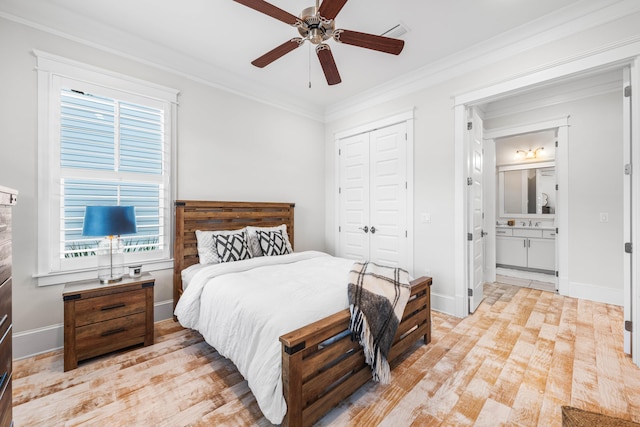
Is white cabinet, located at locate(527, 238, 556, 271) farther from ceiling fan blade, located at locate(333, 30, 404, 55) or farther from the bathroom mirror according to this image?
ceiling fan blade, located at locate(333, 30, 404, 55)

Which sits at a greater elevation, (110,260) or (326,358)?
(110,260)

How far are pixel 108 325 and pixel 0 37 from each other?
2.46m

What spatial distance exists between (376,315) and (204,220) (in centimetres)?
228

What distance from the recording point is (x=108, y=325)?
223cm

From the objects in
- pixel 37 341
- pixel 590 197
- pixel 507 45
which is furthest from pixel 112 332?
pixel 590 197

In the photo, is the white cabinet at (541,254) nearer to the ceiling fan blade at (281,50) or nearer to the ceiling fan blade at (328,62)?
the ceiling fan blade at (328,62)

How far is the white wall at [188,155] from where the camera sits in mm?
2263

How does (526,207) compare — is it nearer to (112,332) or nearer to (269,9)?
(269,9)

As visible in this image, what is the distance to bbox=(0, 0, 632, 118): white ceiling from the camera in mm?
2311

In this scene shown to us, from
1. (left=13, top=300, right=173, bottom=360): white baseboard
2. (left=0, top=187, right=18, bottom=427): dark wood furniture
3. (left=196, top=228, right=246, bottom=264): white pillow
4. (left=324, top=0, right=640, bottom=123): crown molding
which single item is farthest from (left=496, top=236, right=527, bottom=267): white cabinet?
(left=13, top=300, right=173, bottom=360): white baseboard

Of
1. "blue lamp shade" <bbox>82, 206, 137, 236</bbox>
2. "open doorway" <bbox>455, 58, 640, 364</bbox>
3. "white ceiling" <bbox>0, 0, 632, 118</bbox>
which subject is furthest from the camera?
"open doorway" <bbox>455, 58, 640, 364</bbox>

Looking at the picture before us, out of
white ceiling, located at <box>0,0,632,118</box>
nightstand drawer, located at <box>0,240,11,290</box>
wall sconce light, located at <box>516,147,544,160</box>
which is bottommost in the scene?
nightstand drawer, located at <box>0,240,11,290</box>

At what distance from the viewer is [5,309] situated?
1.00 metres

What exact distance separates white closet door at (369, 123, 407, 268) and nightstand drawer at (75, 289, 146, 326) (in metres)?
2.86
